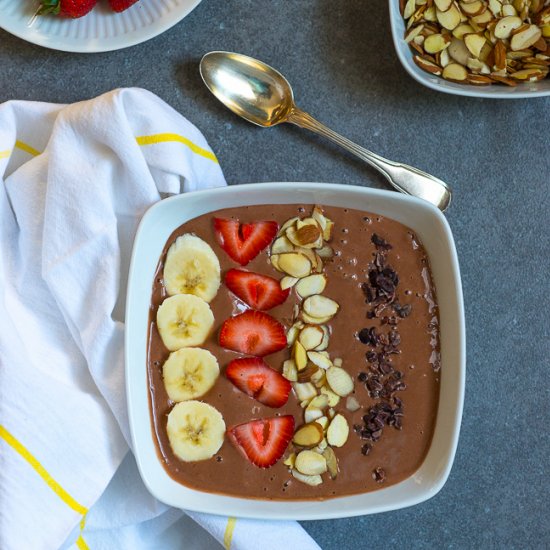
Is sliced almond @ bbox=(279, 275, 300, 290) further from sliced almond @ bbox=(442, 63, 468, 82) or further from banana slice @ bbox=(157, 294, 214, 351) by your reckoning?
sliced almond @ bbox=(442, 63, 468, 82)

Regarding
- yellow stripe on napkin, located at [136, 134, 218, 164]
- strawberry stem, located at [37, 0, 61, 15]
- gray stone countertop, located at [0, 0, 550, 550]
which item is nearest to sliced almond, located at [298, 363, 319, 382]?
gray stone countertop, located at [0, 0, 550, 550]

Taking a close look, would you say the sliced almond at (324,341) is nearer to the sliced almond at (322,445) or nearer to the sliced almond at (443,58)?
the sliced almond at (322,445)

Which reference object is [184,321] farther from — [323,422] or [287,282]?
[323,422]

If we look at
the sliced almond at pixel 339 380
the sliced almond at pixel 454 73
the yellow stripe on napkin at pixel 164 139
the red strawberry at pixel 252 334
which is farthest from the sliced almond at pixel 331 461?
the sliced almond at pixel 454 73

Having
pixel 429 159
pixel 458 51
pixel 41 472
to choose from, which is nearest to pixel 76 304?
pixel 41 472

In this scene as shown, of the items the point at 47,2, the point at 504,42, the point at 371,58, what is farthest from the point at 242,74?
the point at 504,42

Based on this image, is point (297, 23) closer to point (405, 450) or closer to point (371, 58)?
point (371, 58)
